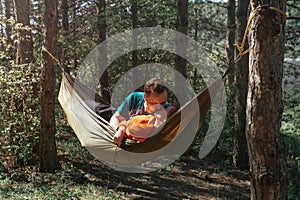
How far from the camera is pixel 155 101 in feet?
8.73

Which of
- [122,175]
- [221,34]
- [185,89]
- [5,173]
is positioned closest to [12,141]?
[5,173]

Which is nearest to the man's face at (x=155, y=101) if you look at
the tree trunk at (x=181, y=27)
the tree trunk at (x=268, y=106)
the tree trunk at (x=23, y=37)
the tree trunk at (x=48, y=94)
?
the tree trunk at (x=268, y=106)

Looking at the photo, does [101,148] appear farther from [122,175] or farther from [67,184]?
[122,175]

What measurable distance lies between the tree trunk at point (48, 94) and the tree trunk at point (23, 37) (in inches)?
18.2

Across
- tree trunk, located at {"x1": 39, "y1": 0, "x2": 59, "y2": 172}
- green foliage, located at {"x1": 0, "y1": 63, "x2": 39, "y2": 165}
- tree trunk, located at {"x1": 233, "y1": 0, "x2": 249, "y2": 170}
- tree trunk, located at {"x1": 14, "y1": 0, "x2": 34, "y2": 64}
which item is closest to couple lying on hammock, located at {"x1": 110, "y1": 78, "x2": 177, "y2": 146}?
tree trunk, located at {"x1": 39, "y1": 0, "x2": 59, "y2": 172}

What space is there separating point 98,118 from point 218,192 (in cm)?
202

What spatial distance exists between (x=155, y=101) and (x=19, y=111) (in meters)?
2.19

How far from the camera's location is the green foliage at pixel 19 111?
3.97 metres

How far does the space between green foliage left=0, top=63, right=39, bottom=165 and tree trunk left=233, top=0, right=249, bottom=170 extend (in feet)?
9.09

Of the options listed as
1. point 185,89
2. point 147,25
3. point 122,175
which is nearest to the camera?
point 122,175

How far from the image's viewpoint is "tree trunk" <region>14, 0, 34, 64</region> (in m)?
4.21

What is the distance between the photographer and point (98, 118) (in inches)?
118

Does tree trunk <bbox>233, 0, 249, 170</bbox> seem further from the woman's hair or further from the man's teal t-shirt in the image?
the woman's hair

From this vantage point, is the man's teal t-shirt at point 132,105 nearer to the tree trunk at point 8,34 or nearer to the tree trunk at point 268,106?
the tree trunk at point 268,106
